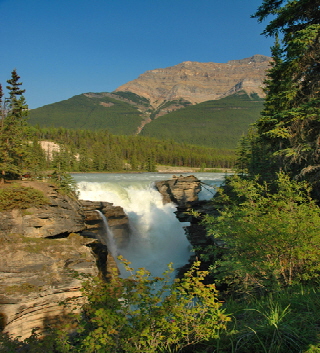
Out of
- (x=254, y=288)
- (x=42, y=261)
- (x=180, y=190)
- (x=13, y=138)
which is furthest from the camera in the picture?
(x=180, y=190)

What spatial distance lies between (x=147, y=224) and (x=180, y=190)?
6628mm

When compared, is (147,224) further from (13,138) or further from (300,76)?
(300,76)

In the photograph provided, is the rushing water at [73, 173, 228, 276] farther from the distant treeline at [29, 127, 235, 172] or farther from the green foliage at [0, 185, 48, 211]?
the distant treeline at [29, 127, 235, 172]

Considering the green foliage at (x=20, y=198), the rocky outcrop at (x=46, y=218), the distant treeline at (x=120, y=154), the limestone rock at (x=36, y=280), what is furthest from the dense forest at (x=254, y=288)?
the distant treeline at (x=120, y=154)

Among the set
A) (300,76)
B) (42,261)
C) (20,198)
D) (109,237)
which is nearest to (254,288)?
(42,261)

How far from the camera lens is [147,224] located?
25.2 m

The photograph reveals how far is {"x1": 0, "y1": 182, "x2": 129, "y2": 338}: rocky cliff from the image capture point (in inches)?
355

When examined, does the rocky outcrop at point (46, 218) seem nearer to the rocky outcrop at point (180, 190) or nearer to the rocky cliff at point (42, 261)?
the rocky cliff at point (42, 261)

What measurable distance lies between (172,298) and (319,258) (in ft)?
15.4

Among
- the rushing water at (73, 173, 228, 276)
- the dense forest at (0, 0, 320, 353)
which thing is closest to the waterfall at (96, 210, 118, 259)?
the rushing water at (73, 173, 228, 276)

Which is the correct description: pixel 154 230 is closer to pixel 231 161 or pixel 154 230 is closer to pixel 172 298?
pixel 172 298

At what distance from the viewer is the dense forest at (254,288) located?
3303 millimetres

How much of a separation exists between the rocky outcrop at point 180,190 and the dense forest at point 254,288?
15.7 metres

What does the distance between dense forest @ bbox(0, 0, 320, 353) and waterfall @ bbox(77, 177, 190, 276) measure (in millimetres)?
8489
